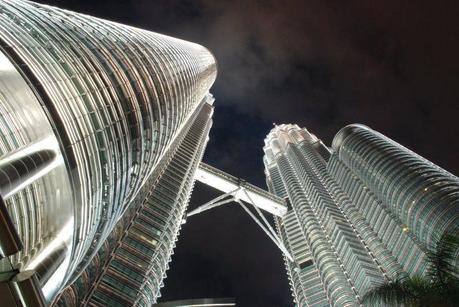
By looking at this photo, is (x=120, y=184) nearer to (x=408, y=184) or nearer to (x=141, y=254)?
(x=141, y=254)

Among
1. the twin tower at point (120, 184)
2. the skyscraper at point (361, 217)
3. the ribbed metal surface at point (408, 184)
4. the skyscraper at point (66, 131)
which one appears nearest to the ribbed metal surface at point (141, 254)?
the twin tower at point (120, 184)

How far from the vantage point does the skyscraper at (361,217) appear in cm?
7550

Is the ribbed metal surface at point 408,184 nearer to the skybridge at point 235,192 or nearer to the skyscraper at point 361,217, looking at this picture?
the skyscraper at point 361,217

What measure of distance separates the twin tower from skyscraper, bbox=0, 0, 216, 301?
0.33 ft

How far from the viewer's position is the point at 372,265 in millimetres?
90812

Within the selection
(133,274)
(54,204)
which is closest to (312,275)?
(133,274)

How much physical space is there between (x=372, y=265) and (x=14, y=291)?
9184 centimetres

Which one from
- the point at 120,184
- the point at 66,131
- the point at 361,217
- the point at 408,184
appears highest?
the point at 361,217

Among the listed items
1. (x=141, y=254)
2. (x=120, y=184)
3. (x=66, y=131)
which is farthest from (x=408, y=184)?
(x=66, y=131)

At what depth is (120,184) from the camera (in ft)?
113

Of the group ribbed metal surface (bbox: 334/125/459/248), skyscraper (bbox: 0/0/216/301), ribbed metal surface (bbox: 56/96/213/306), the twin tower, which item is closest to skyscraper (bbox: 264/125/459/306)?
ribbed metal surface (bbox: 334/125/459/248)

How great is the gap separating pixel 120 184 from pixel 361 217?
278 feet

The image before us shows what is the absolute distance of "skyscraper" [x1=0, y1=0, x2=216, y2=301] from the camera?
21812 mm

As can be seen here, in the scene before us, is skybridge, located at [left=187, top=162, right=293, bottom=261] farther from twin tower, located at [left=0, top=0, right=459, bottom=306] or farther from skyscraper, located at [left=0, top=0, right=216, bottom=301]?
skyscraper, located at [left=0, top=0, right=216, bottom=301]
